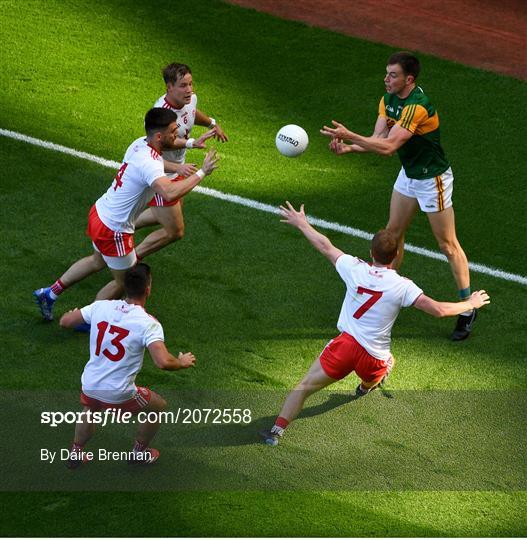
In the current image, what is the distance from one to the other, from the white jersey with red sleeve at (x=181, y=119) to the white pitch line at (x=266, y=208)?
153 centimetres

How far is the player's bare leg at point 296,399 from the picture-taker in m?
9.20

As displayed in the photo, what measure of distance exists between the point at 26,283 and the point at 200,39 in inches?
249

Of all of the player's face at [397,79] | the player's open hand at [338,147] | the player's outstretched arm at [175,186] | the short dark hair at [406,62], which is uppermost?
the short dark hair at [406,62]

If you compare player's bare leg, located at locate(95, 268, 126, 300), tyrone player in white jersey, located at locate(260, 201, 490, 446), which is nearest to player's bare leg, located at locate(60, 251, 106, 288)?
player's bare leg, located at locate(95, 268, 126, 300)

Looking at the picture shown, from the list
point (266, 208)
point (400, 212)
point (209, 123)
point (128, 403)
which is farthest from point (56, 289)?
point (400, 212)

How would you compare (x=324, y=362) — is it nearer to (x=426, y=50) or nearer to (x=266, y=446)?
(x=266, y=446)

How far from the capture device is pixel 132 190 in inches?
397

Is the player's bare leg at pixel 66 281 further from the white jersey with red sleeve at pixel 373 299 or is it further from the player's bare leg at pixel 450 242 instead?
the player's bare leg at pixel 450 242

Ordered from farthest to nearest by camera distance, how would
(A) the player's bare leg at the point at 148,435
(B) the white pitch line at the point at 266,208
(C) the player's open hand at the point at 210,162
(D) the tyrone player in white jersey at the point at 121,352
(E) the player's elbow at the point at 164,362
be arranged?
(B) the white pitch line at the point at 266,208 → (C) the player's open hand at the point at 210,162 → (A) the player's bare leg at the point at 148,435 → (D) the tyrone player in white jersey at the point at 121,352 → (E) the player's elbow at the point at 164,362

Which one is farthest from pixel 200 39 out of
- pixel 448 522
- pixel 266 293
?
pixel 448 522

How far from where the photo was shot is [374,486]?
8758 mm

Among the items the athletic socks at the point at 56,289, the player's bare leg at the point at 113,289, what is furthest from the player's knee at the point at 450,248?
the athletic socks at the point at 56,289

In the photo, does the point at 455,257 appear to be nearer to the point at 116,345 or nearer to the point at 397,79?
the point at 397,79

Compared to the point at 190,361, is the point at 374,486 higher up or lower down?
lower down
